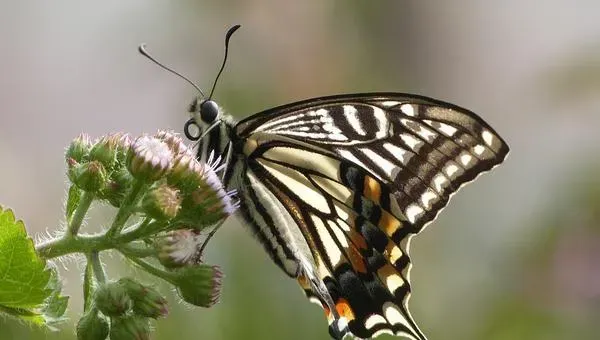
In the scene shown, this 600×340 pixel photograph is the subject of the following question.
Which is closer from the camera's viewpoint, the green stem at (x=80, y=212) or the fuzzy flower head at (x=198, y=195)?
the green stem at (x=80, y=212)

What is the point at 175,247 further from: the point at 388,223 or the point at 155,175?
the point at 388,223

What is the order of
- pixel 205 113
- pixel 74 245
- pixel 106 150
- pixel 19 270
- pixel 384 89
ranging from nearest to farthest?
1. pixel 19 270
2. pixel 74 245
3. pixel 106 150
4. pixel 205 113
5. pixel 384 89

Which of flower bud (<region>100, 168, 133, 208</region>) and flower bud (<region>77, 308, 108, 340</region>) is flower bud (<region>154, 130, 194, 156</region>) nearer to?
flower bud (<region>100, 168, 133, 208</region>)

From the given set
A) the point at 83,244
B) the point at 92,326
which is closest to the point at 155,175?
the point at 83,244

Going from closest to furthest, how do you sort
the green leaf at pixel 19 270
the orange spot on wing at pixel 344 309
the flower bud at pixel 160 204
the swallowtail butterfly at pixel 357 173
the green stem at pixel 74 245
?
the green leaf at pixel 19 270 < the green stem at pixel 74 245 < the flower bud at pixel 160 204 < the swallowtail butterfly at pixel 357 173 < the orange spot on wing at pixel 344 309

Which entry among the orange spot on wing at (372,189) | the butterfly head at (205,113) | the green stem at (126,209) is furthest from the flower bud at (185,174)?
the orange spot on wing at (372,189)

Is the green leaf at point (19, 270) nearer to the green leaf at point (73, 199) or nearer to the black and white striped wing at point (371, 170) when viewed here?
the green leaf at point (73, 199)
